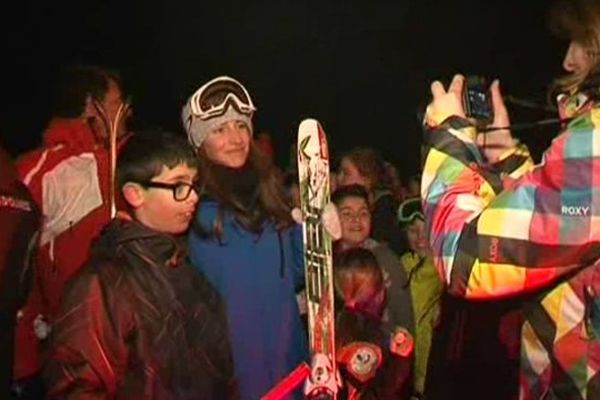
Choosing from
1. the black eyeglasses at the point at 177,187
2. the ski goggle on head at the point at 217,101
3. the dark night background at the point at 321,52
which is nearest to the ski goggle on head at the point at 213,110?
the ski goggle on head at the point at 217,101

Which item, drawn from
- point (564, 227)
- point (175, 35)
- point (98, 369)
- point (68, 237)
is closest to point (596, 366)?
point (564, 227)

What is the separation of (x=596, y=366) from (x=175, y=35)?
3645 mm

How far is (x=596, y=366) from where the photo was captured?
1701mm

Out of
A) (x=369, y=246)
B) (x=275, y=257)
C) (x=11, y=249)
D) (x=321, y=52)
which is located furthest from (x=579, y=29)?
(x=321, y=52)

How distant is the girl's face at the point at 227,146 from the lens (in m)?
2.92

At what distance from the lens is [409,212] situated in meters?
3.95

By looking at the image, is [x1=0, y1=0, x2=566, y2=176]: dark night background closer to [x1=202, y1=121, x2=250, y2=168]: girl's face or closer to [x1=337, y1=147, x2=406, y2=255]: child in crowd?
[x1=337, y1=147, x2=406, y2=255]: child in crowd

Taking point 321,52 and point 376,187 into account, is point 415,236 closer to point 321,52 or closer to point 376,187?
point 376,187

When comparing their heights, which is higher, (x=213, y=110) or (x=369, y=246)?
(x=213, y=110)

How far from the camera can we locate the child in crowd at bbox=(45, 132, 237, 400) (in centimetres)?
240

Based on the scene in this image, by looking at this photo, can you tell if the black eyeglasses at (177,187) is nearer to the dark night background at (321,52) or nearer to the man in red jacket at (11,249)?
the man in red jacket at (11,249)

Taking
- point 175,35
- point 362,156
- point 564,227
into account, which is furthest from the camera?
point 175,35

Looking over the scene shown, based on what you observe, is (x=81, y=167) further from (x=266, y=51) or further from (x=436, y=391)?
(x=266, y=51)

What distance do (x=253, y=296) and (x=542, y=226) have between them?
130cm
